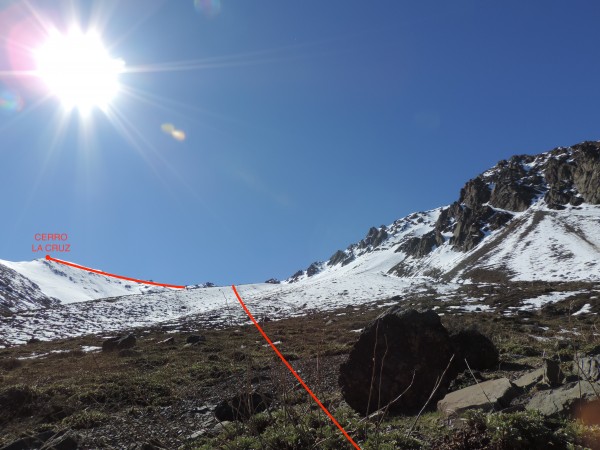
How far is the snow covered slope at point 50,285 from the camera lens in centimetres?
12519

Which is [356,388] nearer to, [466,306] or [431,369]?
[431,369]

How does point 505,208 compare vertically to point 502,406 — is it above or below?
above

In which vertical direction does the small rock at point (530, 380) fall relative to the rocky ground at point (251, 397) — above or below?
below

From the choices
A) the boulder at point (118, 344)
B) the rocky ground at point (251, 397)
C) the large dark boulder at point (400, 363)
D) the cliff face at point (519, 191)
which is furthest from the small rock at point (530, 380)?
the cliff face at point (519, 191)

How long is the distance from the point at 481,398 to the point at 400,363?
2540 millimetres

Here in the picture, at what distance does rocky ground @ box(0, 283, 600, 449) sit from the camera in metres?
5.39


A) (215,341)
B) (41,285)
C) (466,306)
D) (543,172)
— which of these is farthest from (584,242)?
(41,285)

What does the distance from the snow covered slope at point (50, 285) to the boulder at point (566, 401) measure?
12945cm

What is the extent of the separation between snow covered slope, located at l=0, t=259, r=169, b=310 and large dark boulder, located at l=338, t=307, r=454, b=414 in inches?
4920

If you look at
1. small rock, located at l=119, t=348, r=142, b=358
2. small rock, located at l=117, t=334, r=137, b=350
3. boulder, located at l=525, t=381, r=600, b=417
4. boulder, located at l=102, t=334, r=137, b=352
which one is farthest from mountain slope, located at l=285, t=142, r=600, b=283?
boulder, located at l=102, t=334, r=137, b=352

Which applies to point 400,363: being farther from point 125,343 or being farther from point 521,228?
point 521,228

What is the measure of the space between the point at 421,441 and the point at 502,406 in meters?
1.86

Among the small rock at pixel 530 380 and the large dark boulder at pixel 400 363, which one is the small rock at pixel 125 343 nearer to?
the large dark boulder at pixel 400 363

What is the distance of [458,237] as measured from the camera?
4653 inches
